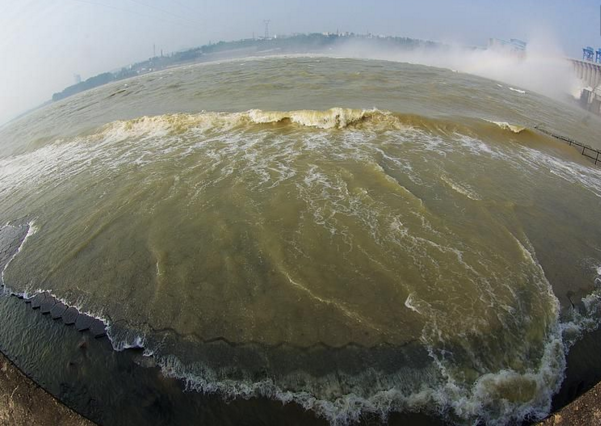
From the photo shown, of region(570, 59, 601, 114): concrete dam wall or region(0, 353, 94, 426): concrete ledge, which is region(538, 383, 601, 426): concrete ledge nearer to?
region(0, 353, 94, 426): concrete ledge

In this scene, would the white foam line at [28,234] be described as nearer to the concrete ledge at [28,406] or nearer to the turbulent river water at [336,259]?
the turbulent river water at [336,259]

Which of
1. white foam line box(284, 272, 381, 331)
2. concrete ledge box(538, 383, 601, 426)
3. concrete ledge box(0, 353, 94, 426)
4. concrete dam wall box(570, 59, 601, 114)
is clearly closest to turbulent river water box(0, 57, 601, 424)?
white foam line box(284, 272, 381, 331)

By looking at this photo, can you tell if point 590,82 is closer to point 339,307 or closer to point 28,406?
point 339,307

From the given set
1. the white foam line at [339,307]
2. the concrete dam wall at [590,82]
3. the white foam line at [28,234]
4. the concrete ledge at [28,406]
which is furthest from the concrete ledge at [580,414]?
the concrete dam wall at [590,82]

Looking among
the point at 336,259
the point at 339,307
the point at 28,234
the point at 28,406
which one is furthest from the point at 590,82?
the point at 28,406

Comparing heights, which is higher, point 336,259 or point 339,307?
point 336,259

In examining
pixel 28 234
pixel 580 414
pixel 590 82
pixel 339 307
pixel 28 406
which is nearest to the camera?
pixel 580 414

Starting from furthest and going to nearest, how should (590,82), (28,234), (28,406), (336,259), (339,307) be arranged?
(590,82)
(28,234)
(336,259)
(339,307)
(28,406)

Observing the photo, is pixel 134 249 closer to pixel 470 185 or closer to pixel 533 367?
pixel 533 367
